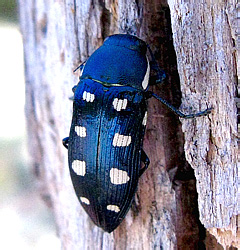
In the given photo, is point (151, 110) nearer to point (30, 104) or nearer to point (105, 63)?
point (105, 63)

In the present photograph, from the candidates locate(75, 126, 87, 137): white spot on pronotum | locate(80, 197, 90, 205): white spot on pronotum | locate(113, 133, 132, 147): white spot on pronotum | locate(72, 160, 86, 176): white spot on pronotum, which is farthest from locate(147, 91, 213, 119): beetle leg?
locate(80, 197, 90, 205): white spot on pronotum

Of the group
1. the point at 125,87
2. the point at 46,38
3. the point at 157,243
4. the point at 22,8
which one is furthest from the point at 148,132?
the point at 22,8

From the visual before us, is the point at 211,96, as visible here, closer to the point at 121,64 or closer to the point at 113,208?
the point at 121,64

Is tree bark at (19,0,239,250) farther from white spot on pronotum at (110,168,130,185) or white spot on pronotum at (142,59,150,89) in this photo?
white spot on pronotum at (110,168,130,185)

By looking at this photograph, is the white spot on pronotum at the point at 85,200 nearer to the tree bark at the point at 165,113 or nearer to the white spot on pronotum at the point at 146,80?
the tree bark at the point at 165,113

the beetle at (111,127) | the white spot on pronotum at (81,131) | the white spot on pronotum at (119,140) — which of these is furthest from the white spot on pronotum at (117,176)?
the white spot on pronotum at (81,131)

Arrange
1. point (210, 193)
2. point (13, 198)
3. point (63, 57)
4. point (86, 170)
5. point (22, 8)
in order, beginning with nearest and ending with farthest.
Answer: point (210, 193)
point (86, 170)
point (63, 57)
point (22, 8)
point (13, 198)
